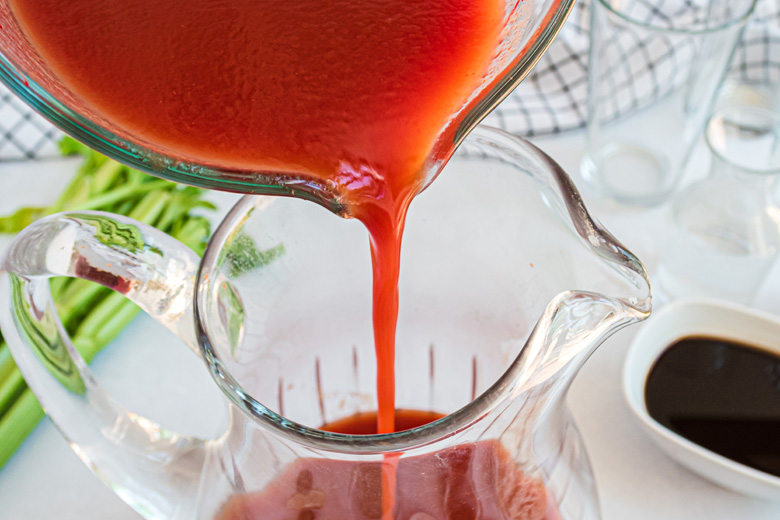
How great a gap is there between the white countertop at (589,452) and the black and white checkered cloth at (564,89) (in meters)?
0.30

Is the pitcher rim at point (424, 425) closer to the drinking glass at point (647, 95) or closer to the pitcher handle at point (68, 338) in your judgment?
the pitcher handle at point (68, 338)

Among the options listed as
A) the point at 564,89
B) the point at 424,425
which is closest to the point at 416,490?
the point at 424,425

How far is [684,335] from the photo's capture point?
0.86m

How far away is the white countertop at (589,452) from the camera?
0.78 m

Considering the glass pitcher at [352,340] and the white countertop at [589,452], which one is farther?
the white countertop at [589,452]

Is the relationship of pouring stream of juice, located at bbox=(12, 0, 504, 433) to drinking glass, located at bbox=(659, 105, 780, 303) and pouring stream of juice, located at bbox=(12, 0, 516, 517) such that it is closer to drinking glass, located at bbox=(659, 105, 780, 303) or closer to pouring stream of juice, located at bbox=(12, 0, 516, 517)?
pouring stream of juice, located at bbox=(12, 0, 516, 517)

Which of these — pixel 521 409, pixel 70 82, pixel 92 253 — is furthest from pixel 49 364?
pixel 521 409

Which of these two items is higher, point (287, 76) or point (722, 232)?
point (287, 76)

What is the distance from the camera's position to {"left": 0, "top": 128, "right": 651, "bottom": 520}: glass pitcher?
1.67ft

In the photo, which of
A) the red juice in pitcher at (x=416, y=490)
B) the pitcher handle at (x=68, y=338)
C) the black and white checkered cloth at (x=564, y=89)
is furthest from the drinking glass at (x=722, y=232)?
the pitcher handle at (x=68, y=338)

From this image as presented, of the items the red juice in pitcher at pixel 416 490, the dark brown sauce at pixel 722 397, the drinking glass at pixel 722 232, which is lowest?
the dark brown sauce at pixel 722 397

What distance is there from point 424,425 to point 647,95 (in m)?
0.78

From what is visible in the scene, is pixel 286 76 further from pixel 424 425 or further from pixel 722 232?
pixel 722 232

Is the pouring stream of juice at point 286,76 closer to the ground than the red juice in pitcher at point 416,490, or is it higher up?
higher up
